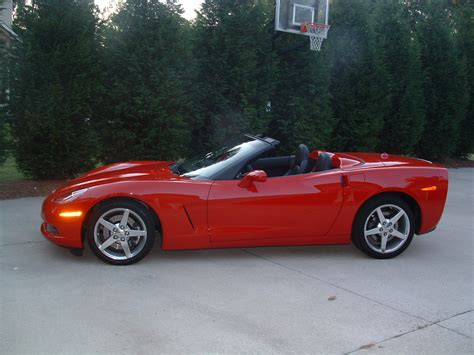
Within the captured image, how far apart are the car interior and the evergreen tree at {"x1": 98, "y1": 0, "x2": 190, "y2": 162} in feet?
10.8

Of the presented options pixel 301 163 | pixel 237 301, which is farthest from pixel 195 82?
pixel 237 301

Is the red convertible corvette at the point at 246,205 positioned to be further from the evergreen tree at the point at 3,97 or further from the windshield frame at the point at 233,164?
the evergreen tree at the point at 3,97

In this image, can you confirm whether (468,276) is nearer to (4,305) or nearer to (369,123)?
(4,305)

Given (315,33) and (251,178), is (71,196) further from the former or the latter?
(315,33)

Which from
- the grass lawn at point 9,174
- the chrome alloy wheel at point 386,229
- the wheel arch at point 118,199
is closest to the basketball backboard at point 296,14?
the grass lawn at point 9,174

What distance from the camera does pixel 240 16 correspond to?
968 centimetres

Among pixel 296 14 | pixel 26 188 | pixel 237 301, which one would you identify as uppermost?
pixel 296 14

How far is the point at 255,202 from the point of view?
491cm

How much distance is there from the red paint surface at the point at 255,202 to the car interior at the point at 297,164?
16cm

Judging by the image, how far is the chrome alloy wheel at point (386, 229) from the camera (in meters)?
5.22

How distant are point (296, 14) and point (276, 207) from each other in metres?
6.68

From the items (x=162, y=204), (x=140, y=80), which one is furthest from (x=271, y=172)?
(x=140, y=80)

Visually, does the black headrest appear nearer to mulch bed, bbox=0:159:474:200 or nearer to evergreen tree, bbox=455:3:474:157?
mulch bed, bbox=0:159:474:200

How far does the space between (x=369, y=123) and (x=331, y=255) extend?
271 inches
